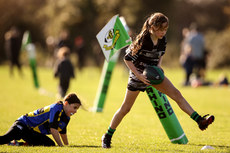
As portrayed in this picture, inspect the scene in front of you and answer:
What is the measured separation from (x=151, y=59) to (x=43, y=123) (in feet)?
6.05

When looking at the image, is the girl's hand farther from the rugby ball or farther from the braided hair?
the braided hair

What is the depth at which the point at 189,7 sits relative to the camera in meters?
41.8

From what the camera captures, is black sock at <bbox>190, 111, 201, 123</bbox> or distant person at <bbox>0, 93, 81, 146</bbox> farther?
distant person at <bbox>0, 93, 81, 146</bbox>

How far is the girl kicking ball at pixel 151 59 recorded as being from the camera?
5.29 metres

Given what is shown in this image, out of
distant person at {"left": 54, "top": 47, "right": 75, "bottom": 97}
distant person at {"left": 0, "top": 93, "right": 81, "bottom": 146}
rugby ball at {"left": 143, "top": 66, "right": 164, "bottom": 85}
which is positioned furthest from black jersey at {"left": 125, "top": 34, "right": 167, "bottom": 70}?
distant person at {"left": 54, "top": 47, "right": 75, "bottom": 97}

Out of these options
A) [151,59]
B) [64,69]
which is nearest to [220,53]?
[64,69]

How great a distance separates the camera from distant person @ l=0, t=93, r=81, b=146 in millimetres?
5625

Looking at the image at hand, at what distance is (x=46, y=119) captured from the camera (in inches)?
224

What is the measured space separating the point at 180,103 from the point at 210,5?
39035 mm

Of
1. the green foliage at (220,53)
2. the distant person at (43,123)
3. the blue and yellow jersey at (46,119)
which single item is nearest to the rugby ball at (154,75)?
the distant person at (43,123)

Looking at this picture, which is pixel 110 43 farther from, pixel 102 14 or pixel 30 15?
pixel 30 15

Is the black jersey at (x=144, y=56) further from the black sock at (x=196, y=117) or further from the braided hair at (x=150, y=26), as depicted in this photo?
the black sock at (x=196, y=117)

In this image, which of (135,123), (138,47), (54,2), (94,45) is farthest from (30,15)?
(138,47)

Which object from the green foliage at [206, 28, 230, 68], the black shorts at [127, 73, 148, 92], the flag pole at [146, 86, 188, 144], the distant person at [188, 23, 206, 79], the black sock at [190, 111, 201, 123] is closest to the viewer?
the black sock at [190, 111, 201, 123]
